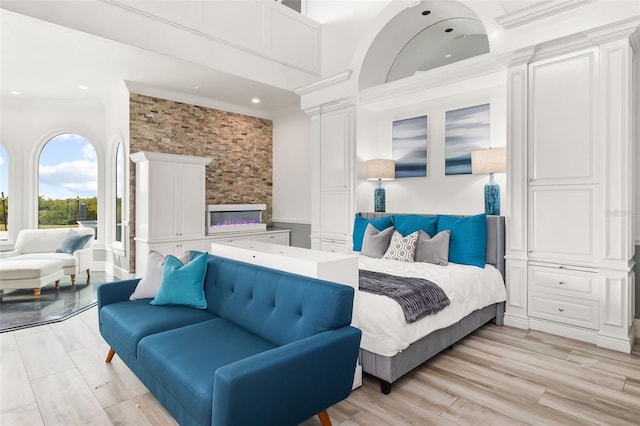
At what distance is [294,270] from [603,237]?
2.72 meters

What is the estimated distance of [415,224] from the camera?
4152 mm

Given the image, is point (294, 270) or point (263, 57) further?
point (263, 57)

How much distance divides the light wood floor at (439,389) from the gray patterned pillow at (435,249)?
0.81 metres

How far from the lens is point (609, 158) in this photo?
3.11 m

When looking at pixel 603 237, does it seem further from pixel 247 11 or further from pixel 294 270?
pixel 247 11

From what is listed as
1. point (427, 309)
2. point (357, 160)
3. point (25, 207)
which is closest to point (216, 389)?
point (427, 309)

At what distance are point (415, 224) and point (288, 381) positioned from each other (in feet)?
9.46

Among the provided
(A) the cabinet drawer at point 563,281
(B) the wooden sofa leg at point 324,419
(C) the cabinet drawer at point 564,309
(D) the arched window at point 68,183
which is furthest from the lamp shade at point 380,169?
(D) the arched window at point 68,183

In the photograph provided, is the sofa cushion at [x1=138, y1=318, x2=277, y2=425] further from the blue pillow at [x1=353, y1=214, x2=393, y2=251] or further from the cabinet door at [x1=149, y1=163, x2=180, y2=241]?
the cabinet door at [x1=149, y1=163, x2=180, y2=241]

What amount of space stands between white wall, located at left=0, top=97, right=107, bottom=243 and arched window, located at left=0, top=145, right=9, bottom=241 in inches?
3.6

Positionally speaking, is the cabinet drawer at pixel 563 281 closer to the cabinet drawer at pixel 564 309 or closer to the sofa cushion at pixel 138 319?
the cabinet drawer at pixel 564 309

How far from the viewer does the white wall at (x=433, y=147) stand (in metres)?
4.17

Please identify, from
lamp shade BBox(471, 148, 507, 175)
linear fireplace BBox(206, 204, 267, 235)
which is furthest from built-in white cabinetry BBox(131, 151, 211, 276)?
lamp shade BBox(471, 148, 507, 175)

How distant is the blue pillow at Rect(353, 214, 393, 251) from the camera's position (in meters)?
4.41
